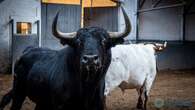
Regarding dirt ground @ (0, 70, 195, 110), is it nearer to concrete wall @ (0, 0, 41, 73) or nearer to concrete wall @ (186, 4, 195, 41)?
concrete wall @ (0, 0, 41, 73)

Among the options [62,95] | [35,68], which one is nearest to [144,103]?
[35,68]

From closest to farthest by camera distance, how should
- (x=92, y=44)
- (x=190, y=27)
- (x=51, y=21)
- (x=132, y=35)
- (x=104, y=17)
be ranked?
(x=92, y=44) < (x=51, y=21) < (x=104, y=17) < (x=190, y=27) < (x=132, y=35)

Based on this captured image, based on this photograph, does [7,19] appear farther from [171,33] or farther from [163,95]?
[171,33]

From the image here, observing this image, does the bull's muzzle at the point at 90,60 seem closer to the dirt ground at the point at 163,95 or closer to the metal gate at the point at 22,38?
the dirt ground at the point at 163,95

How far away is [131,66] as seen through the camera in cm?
804

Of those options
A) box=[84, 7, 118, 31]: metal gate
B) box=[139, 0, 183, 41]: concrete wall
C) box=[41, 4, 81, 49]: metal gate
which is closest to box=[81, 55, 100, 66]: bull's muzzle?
box=[41, 4, 81, 49]: metal gate

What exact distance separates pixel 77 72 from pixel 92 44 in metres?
0.52

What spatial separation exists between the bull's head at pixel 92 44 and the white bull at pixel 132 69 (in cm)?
309

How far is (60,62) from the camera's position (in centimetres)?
483

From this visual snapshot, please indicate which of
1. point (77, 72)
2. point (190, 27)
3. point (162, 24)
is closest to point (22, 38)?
point (162, 24)

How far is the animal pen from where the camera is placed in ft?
32.7

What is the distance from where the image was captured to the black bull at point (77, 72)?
4.09 m

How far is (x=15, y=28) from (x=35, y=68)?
9414 mm

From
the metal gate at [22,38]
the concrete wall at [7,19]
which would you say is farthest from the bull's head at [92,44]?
the concrete wall at [7,19]
